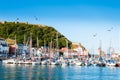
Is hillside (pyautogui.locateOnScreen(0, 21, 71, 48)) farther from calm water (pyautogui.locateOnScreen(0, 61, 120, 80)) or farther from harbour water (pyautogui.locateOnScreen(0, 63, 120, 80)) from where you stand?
calm water (pyautogui.locateOnScreen(0, 61, 120, 80))

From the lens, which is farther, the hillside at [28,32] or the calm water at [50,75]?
the hillside at [28,32]

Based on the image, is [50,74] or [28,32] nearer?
[50,74]

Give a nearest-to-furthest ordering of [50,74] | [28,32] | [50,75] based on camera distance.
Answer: [50,75] < [50,74] < [28,32]

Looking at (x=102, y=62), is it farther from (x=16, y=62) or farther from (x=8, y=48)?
(x=8, y=48)

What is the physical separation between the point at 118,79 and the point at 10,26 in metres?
137

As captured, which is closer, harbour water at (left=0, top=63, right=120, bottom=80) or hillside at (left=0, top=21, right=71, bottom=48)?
harbour water at (left=0, top=63, right=120, bottom=80)

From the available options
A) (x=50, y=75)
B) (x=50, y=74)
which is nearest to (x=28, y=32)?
(x=50, y=74)

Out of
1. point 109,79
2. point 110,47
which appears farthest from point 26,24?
point 109,79

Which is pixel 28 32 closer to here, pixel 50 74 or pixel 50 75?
pixel 50 74

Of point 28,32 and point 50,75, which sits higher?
point 28,32

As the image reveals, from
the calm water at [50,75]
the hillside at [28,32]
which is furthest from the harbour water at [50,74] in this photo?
the hillside at [28,32]

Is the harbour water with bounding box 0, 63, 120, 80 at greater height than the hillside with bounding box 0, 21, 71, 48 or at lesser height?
lesser

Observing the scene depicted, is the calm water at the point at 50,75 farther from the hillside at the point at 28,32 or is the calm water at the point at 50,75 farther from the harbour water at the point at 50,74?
the hillside at the point at 28,32

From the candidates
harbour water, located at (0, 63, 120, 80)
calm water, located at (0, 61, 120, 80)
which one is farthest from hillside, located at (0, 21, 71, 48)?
calm water, located at (0, 61, 120, 80)
